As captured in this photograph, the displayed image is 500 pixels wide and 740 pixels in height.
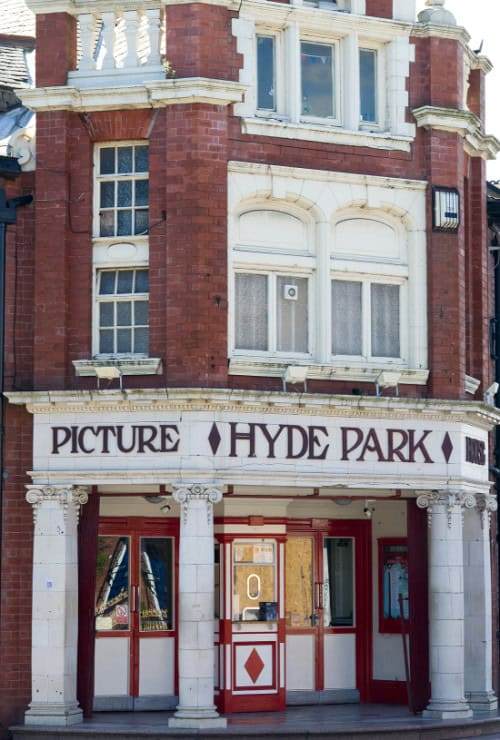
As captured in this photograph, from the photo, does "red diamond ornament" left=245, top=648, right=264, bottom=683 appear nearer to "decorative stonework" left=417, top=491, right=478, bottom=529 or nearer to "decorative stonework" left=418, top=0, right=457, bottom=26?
"decorative stonework" left=417, top=491, right=478, bottom=529

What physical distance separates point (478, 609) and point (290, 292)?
266 inches

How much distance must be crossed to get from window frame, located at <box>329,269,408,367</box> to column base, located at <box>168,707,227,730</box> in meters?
6.37

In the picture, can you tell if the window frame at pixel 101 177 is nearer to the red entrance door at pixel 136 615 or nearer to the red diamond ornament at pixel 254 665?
the red entrance door at pixel 136 615

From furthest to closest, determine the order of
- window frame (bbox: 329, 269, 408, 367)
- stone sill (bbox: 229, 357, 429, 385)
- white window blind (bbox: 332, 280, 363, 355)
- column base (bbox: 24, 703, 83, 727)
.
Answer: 1. white window blind (bbox: 332, 280, 363, 355)
2. window frame (bbox: 329, 269, 408, 367)
3. stone sill (bbox: 229, 357, 429, 385)
4. column base (bbox: 24, 703, 83, 727)

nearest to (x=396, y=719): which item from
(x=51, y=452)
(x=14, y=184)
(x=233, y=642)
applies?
(x=233, y=642)

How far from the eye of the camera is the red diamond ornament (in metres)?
30.3

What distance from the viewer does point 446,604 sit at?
2903 cm

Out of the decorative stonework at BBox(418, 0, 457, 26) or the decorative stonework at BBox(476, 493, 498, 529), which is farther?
the decorative stonework at BBox(476, 493, 498, 529)

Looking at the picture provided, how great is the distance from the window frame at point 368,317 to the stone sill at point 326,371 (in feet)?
0.63

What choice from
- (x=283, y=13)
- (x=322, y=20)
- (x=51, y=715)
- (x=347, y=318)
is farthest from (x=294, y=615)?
(x=283, y=13)

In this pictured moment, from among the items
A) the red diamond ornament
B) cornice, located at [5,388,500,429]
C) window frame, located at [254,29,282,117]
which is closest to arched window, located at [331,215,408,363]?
cornice, located at [5,388,500,429]

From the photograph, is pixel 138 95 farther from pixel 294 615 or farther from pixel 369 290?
pixel 294 615

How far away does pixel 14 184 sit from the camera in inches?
1152

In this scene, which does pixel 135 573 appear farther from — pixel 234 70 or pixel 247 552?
pixel 234 70
